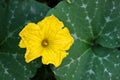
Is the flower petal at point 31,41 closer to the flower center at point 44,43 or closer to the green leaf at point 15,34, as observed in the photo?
the flower center at point 44,43

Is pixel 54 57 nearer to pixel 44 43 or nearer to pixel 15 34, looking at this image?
pixel 44 43

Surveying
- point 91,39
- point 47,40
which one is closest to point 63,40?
point 47,40

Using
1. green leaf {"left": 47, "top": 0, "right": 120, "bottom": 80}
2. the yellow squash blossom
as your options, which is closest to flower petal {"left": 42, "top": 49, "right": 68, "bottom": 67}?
the yellow squash blossom

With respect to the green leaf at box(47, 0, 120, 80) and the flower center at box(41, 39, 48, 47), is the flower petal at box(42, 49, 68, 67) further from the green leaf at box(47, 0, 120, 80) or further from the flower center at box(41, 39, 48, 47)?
the green leaf at box(47, 0, 120, 80)

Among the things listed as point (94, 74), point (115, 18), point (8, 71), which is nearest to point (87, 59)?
point (94, 74)

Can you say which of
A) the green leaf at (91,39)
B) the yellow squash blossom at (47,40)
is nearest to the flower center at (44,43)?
the yellow squash blossom at (47,40)
